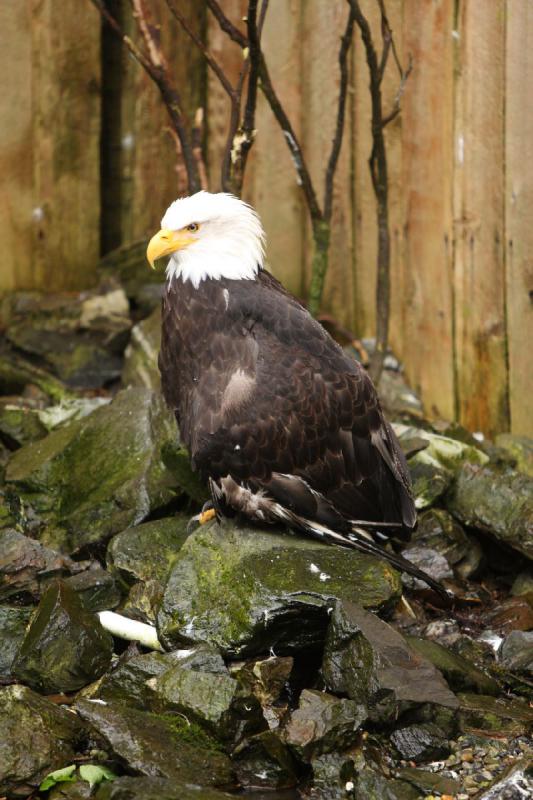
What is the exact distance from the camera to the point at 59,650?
4035mm

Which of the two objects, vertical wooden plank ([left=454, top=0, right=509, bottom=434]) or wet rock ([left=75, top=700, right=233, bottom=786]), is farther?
vertical wooden plank ([left=454, top=0, right=509, bottom=434])

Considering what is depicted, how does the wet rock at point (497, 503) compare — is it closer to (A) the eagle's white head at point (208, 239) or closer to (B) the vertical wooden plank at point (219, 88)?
(A) the eagle's white head at point (208, 239)

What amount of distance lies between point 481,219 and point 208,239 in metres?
1.86

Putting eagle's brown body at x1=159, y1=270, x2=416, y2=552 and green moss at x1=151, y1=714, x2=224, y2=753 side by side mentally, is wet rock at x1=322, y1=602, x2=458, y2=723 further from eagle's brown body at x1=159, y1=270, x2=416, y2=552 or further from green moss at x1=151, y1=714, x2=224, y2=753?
eagle's brown body at x1=159, y1=270, x2=416, y2=552

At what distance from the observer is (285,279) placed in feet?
23.4

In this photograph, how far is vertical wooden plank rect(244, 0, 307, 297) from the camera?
22.5ft

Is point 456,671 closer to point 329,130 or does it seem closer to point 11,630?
point 11,630

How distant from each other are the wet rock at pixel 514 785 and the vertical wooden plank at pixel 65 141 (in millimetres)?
4641

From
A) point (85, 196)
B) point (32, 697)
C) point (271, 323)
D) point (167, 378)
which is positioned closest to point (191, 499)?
point (167, 378)

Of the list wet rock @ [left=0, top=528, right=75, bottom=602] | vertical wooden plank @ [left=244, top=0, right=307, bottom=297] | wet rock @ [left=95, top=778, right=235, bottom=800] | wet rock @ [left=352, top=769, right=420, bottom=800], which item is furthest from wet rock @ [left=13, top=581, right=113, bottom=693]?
vertical wooden plank @ [left=244, top=0, right=307, bottom=297]

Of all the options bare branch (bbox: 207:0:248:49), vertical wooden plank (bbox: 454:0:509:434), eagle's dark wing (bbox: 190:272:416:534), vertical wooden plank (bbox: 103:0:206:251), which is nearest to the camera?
eagle's dark wing (bbox: 190:272:416:534)

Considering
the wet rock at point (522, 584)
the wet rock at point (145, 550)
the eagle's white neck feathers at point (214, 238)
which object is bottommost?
the wet rock at point (522, 584)

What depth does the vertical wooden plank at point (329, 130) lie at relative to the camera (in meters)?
6.72

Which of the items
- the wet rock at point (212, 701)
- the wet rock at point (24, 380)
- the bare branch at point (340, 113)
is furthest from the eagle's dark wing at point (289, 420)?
the wet rock at point (24, 380)
